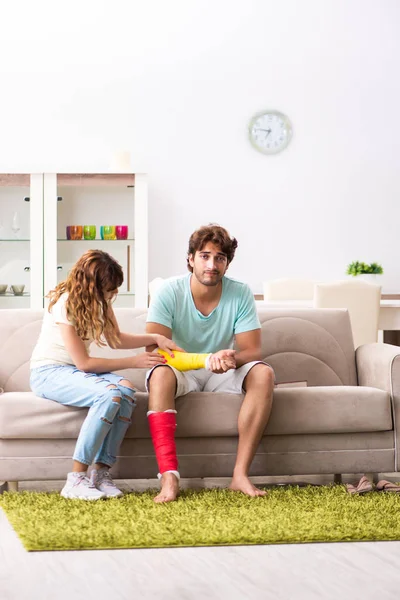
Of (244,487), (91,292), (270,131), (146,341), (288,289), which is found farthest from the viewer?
(270,131)

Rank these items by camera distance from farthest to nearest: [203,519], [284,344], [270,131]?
[270,131], [284,344], [203,519]

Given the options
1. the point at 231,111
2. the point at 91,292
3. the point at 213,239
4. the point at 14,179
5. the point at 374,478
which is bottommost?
the point at 374,478

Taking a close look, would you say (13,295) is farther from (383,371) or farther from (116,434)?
(383,371)

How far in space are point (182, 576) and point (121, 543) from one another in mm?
293

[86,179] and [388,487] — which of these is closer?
[388,487]

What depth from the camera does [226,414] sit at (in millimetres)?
3014

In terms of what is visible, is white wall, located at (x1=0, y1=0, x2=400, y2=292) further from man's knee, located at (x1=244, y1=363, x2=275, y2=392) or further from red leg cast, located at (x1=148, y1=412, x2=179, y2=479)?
red leg cast, located at (x1=148, y1=412, x2=179, y2=479)

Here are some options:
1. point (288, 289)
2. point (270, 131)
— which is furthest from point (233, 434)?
point (270, 131)

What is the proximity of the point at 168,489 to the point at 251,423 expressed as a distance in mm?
363

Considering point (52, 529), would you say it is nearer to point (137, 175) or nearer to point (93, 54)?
point (137, 175)

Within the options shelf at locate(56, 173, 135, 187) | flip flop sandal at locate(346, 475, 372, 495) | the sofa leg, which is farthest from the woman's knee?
shelf at locate(56, 173, 135, 187)

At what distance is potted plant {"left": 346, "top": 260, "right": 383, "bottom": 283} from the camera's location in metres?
5.86

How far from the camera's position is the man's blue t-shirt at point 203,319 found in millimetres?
3213

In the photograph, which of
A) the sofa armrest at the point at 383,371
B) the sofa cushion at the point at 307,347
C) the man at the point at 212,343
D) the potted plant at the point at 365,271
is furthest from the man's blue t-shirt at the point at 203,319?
the potted plant at the point at 365,271
